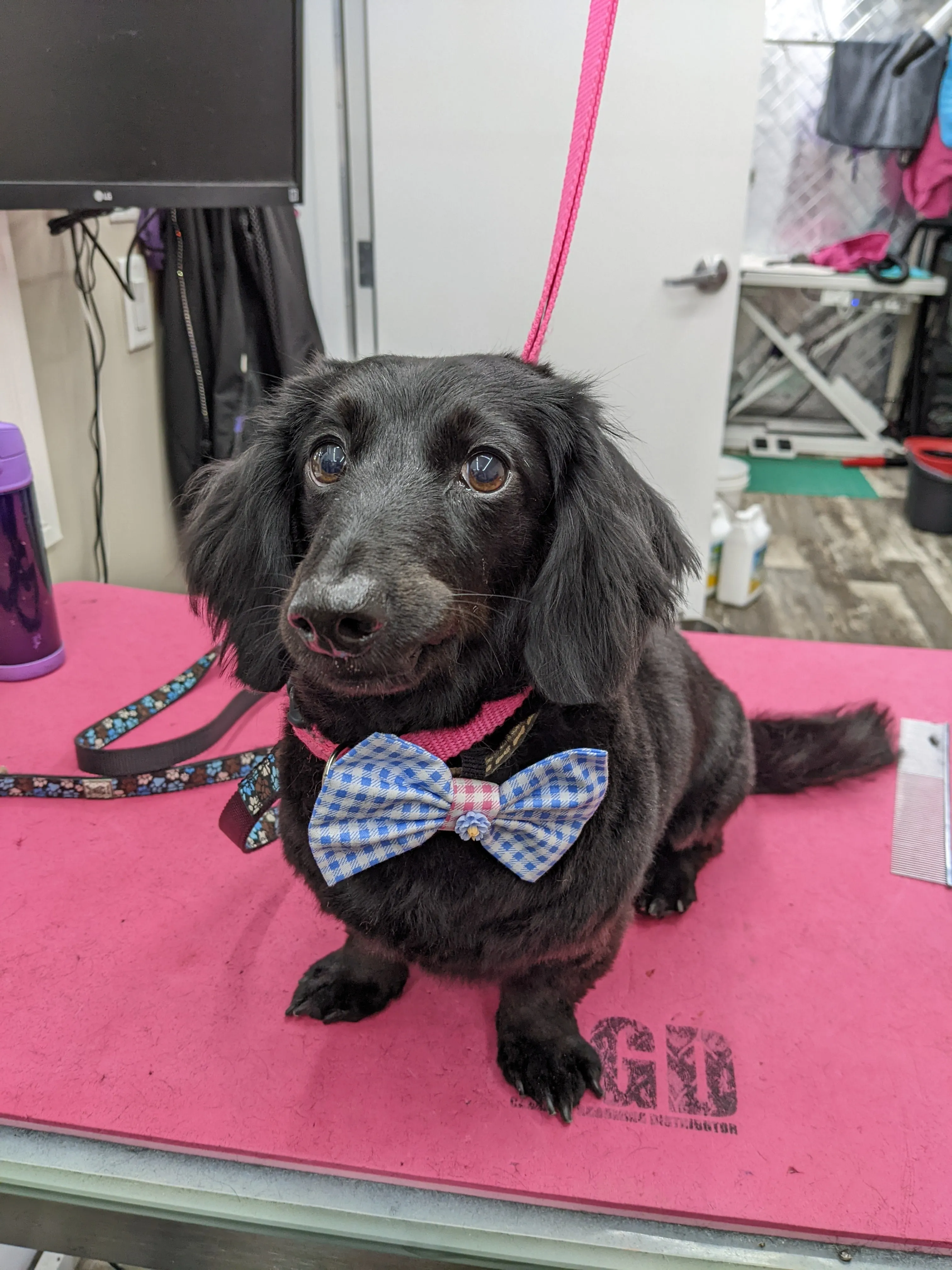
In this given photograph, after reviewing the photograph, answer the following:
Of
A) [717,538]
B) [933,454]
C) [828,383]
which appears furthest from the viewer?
[828,383]

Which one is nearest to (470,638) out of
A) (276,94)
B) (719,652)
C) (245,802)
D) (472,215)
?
(245,802)

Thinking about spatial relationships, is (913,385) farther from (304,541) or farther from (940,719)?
(304,541)

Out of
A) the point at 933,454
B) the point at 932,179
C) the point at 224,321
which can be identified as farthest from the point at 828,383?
the point at 224,321

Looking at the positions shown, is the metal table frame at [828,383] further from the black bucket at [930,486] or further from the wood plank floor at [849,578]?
the black bucket at [930,486]

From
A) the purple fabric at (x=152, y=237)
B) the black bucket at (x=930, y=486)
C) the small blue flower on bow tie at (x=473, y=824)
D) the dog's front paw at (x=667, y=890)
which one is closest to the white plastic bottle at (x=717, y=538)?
the black bucket at (x=930, y=486)

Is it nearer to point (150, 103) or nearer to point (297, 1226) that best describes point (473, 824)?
point (297, 1226)

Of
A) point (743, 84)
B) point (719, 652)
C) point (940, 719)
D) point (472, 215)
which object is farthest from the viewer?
point (472, 215)

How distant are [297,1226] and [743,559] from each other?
100 inches

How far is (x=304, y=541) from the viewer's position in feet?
2.83

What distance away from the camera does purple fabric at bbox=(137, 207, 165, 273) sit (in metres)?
1.88

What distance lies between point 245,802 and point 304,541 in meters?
0.27

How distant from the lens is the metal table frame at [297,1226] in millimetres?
706

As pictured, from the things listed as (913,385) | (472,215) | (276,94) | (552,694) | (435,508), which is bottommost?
(913,385)

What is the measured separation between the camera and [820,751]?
1.25m
